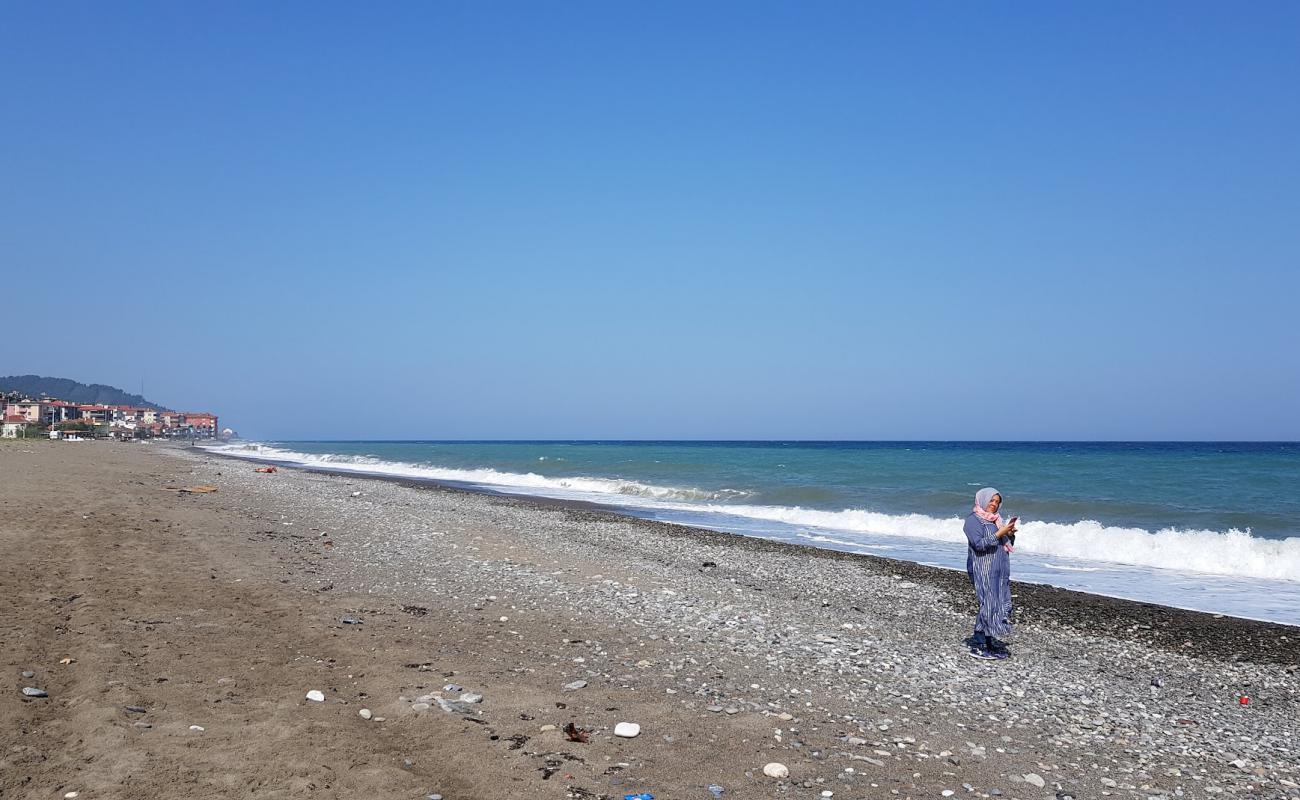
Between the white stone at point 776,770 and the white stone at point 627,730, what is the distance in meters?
0.98

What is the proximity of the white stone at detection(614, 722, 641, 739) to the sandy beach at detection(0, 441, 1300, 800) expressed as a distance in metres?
0.07

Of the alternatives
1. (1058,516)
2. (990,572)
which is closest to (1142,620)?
(990,572)

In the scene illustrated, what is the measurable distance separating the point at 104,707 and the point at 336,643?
7.92 feet

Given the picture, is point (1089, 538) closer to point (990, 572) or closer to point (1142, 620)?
point (1142, 620)

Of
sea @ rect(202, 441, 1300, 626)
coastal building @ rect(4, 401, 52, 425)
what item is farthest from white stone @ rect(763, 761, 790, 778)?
coastal building @ rect(4, 401, 52, 425)

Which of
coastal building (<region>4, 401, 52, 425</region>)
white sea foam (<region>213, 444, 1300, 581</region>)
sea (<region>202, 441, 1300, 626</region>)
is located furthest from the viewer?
coastal building (<region>4, 401, 52, 425</region>)

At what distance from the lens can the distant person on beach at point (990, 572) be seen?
29.3 ft

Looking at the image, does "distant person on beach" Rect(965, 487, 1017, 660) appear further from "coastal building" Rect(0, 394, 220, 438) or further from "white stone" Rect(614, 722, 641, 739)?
"coastal building" Rect(0, 394, 220, 438)

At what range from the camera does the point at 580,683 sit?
710cm

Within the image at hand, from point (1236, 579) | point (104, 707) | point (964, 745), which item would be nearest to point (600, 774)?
point (964, 745)

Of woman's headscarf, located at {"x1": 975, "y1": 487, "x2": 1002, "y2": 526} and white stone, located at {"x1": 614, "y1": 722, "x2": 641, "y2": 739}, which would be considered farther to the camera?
woman's headscarf, located at {"x1": 975, "y1": 487, "x2": 1002, "y2": 526}

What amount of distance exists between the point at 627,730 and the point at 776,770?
1124 millimetres

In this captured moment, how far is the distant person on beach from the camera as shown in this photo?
29.3 feet

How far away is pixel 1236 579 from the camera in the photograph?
52.9 feet
